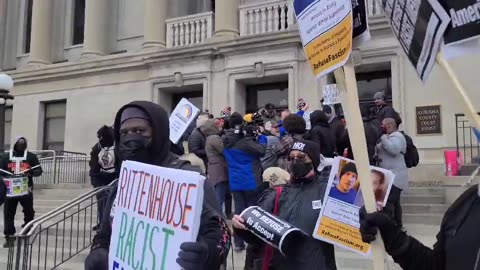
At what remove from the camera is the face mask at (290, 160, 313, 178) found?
155 inches

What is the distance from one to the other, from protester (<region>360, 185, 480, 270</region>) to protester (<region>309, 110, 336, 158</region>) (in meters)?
5.18

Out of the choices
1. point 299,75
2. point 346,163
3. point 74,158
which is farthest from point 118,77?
point 346,163

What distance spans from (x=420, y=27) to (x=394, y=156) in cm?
530

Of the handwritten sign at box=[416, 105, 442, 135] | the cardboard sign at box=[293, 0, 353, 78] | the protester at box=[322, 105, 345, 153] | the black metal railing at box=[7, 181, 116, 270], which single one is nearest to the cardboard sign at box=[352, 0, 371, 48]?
the cardboard sign at box=[293, 0, 353, 78]

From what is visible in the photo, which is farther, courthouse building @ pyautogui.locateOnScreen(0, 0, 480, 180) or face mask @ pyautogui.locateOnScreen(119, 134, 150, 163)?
courthouse building @ pyautogui.locateOnScreen(0, 0, 480, 180)

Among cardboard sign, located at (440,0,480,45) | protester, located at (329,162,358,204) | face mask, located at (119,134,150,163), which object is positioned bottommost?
protester, located at (329,162,358,204)

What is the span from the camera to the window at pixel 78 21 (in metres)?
23.6

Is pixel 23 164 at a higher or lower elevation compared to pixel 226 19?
lower

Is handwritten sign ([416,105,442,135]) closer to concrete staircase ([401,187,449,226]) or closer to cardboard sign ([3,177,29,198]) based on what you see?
concrete staircase ([401,187,449,226])

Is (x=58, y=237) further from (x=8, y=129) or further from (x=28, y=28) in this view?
(x=28, y=28)

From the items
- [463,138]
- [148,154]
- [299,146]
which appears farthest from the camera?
[463,138]

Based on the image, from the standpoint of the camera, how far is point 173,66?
59.9ft

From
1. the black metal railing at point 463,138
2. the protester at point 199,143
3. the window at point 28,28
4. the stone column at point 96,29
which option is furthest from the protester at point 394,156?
the window at point 28,28

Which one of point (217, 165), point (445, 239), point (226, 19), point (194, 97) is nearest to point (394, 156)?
point (217, 165)
